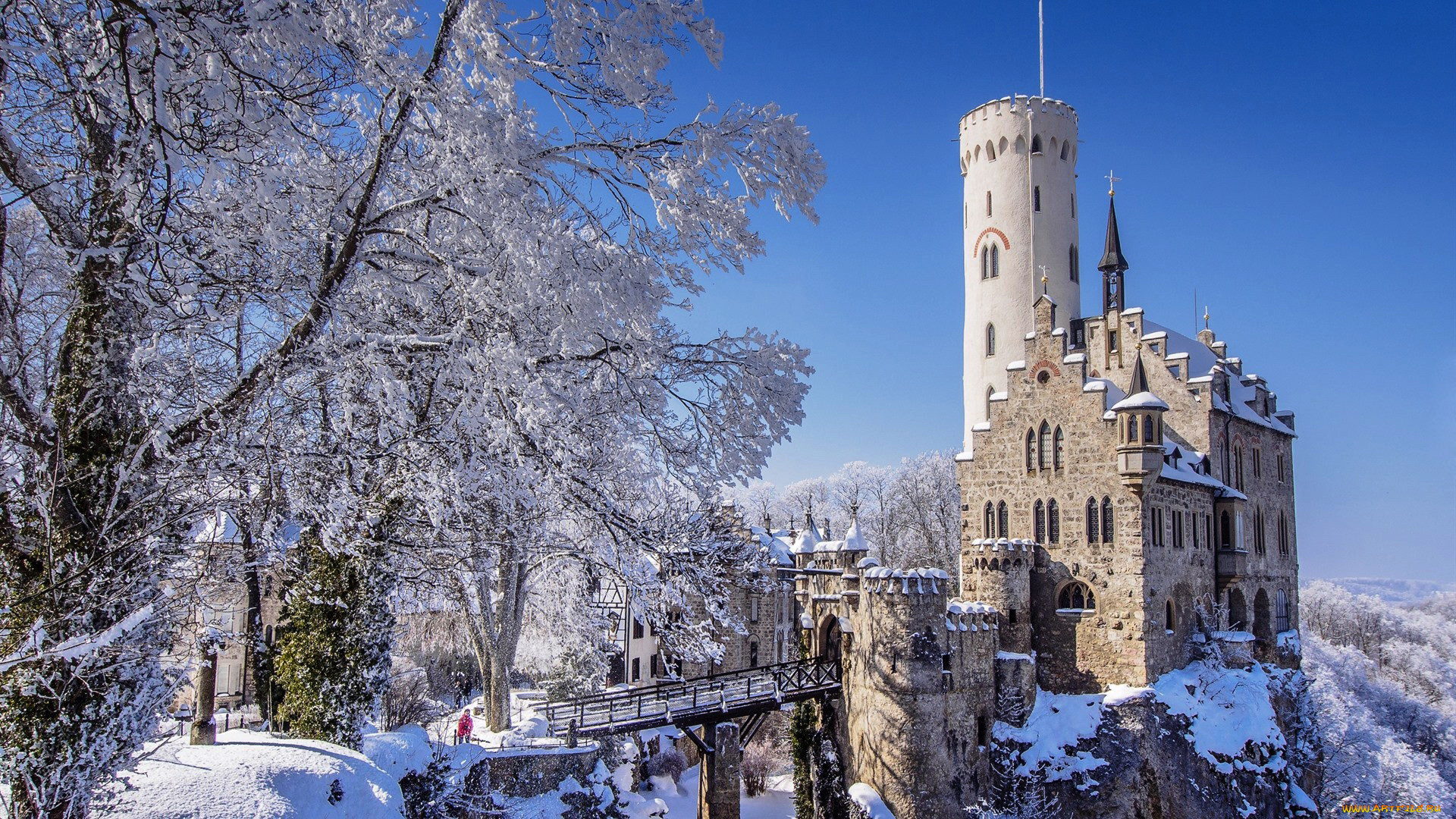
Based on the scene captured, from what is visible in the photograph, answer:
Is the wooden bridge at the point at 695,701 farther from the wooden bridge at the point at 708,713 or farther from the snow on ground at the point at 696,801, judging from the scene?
the snow on ground at the point at 696,801

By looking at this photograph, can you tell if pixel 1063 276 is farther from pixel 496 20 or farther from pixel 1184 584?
pixel 496 20

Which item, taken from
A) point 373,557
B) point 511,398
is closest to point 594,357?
point 511,398

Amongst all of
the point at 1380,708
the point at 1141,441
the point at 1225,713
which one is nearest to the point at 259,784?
the point at 1141,441

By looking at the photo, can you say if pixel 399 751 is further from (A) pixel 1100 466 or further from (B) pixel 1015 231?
(B) pixel 1015 231

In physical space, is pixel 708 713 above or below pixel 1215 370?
below

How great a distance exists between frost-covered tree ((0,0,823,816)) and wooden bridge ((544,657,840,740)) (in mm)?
13374

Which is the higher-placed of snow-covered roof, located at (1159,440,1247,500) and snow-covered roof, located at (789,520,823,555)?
snow-covered roof, located at (1159,440,1247,500)

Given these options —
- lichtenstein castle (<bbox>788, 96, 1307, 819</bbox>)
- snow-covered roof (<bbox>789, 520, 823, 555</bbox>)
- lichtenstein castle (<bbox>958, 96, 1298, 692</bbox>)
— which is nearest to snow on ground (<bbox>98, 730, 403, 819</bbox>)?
lichtenstein castle (<bbox>788, 96, 1307, 819</bbox>)

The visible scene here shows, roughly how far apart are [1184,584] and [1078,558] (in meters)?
3.49

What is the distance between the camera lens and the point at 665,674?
29.9 meters

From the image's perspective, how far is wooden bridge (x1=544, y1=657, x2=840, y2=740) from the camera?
18.4m

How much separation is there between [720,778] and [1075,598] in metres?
11.1

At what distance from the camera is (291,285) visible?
5121 mm

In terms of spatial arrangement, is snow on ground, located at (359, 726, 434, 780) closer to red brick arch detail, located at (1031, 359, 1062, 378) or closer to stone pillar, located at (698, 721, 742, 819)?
stone pillar, located at (698, 721, 742, 819)
